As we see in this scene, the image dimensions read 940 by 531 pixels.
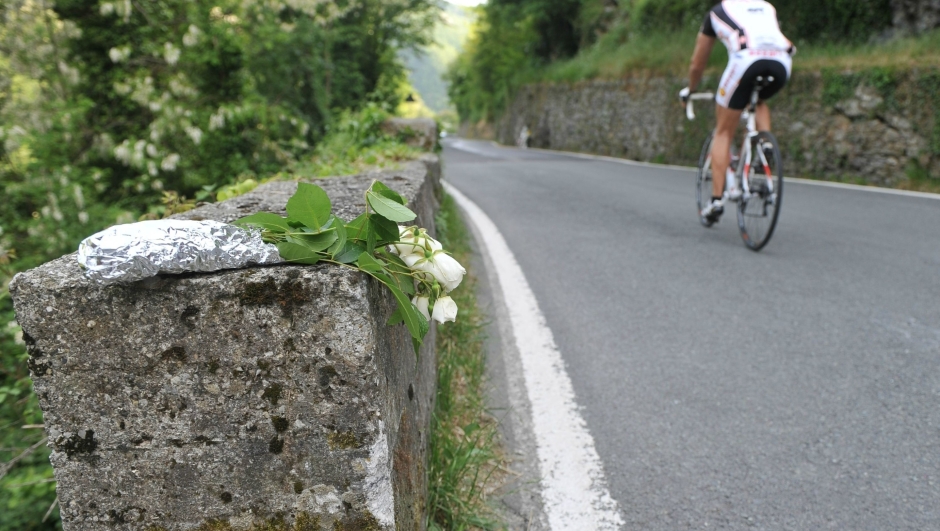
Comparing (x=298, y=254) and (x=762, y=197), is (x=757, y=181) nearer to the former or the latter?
(x=762, y=197)

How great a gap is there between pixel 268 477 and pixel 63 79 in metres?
7.59

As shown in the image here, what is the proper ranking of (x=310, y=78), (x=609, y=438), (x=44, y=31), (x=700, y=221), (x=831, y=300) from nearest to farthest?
(x=609, y=438) → (x=831, y=300) → (x=700, y=221) → (x=44, y=31) → (x=310, y=78)

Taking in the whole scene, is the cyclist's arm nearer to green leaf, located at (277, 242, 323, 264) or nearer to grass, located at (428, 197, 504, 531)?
grass, located at (428, 197, 504, 531)

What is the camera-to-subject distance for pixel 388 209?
156 cm

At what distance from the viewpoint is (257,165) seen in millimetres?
8375

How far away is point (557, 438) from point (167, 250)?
1.85 metres

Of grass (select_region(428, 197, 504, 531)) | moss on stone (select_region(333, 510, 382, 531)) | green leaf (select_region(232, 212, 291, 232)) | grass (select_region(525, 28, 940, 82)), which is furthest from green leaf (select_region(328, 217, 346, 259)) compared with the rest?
grass (select_region(525, 28, 940, 82))

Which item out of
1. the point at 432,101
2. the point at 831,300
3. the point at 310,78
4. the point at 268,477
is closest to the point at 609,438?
the point at 268,477

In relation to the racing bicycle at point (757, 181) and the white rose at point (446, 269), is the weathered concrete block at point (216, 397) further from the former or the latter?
the racing bicycle at point (757, 181)

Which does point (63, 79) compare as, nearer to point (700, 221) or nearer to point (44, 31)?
point (44, 31)

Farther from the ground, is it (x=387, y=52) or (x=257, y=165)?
→ (x=387, y=52)

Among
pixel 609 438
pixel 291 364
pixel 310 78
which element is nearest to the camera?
pixel 291 364

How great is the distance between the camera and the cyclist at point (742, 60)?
17.8ft

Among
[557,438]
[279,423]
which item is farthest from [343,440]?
[557,438]
